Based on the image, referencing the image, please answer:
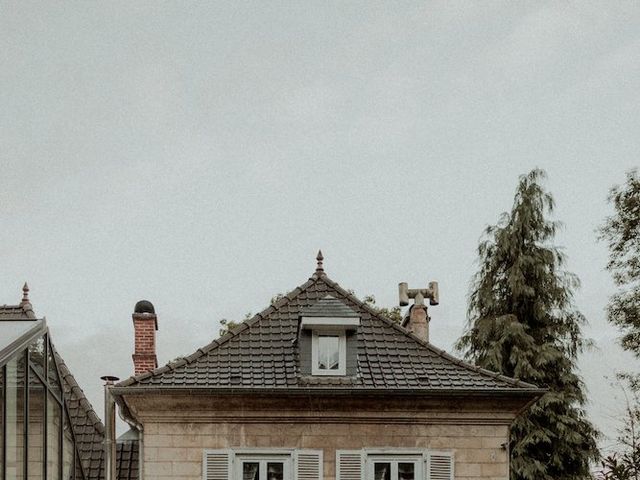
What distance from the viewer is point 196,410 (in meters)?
19.1

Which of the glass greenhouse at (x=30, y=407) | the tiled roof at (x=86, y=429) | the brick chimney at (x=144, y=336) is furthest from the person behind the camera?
the brick chimney at (x=144, y=336)

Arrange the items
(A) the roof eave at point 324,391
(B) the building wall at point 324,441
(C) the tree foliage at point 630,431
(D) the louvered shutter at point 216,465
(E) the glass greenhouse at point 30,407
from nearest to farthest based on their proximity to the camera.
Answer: (E) the glass greenhouse at point 30,407, (C) the tree foliage at point 630,431, (A) the roof eave at point 324,391, (D) the louvered shutter at point 216,465, (B) the building wall at point 324,441

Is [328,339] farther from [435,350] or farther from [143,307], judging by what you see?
[143,307]

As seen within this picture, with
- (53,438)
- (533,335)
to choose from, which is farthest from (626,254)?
(53,438)

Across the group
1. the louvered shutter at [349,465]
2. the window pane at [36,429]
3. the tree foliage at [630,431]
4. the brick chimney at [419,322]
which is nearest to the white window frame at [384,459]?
the louvered shutter at [349,465]

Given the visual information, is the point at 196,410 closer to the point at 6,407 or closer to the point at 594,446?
the point at 6,407

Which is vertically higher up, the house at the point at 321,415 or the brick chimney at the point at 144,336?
the brick chimney at the point at 144,336

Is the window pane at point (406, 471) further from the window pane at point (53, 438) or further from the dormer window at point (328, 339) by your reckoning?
the window pane at point (53, 438)

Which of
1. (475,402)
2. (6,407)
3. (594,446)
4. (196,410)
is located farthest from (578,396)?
(6,407)

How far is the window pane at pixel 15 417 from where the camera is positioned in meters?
13.4

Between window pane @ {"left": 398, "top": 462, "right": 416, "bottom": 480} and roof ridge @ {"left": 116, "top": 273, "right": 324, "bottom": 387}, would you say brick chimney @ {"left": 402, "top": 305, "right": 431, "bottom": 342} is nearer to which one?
roof ridge @ {"left": 116, "top": 273, "right": 324, "bottom": 387}

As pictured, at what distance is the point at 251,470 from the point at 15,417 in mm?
6222

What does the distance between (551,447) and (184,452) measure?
39.7ft

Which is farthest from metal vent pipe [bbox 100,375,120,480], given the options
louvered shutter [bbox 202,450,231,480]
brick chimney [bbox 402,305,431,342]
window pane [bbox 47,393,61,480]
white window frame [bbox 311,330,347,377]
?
brick chimney [bbox 402,305,431,342]
